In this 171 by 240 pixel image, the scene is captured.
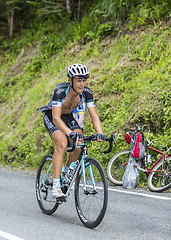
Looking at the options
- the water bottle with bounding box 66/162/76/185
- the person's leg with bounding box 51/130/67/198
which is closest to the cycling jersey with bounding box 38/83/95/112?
the person's leg with bounding box 51/130/67/198

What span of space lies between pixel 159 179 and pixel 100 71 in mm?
6894

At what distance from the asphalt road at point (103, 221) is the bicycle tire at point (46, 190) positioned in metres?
0.13

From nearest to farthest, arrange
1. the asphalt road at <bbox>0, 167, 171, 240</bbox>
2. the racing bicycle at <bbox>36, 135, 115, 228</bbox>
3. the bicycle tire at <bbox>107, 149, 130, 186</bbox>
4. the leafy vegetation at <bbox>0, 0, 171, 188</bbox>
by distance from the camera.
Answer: the asphalt road at <bbox>0, 167, 171, 240</bbox>, the racing bicycle at <bbox>36, 135, 115, 228</bbox>, the bicycle tire at <bbox>107, 149, 130, 186</bbox>, the leafy vegetation at <bbox>0, 0, 171, 188</bbox>

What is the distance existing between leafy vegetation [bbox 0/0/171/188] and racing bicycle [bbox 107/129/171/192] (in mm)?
549

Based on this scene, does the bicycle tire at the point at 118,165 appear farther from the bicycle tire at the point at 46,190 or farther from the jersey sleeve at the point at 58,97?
the jersey sleeve at the point at 58,97

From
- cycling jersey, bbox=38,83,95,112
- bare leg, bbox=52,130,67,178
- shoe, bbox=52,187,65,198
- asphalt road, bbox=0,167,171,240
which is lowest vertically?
asphalt road, bbox=0,167,171,240

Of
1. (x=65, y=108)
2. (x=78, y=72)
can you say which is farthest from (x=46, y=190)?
(x=78, y=72)

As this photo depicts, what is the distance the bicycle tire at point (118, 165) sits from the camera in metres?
8.88

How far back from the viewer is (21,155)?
13.5m

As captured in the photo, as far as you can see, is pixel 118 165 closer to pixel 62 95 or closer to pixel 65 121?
pixel 65 121

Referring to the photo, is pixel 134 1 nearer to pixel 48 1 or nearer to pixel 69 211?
pixel 48 1

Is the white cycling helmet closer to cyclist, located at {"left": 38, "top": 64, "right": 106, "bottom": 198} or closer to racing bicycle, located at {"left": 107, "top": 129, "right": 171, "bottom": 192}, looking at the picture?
cyclist, located at {"left": 38, "top": 64, "right": 106, "bottom": 198}

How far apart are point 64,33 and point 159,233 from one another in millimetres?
15062

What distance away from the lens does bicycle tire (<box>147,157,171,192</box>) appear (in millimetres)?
7664
